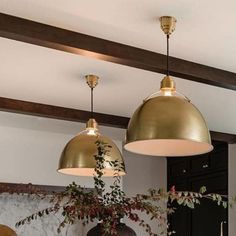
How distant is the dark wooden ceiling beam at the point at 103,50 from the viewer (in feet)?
10.2

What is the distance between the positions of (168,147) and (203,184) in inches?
180

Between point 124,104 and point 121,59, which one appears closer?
point 121,59

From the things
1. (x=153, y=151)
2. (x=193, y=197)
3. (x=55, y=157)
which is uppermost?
(x=55, y=157)

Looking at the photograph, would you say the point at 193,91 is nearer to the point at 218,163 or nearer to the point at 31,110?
the point at 31,110

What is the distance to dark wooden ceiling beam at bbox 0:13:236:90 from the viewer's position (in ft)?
10.2

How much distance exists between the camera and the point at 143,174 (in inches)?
316

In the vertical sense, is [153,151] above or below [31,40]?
below

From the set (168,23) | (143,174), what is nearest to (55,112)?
(168,23)

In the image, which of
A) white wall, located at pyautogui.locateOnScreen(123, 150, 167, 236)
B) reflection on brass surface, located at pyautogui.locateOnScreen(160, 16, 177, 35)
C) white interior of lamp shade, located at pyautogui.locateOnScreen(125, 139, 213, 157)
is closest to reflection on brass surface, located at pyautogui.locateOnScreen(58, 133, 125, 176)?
white interior of lamp shade, located at pyautogui.locateOnScreen(125, 139, 213, 157)

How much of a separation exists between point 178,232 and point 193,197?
541cm

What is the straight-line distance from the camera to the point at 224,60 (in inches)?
151

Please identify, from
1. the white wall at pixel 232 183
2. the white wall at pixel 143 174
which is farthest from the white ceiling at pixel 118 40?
the white wall at pixel 143 174

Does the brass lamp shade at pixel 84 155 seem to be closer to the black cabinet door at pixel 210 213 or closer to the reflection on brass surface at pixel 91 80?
the reflection on brass surface at pixel 91 80

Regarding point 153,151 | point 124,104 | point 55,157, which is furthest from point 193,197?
point 55,157
